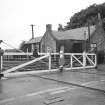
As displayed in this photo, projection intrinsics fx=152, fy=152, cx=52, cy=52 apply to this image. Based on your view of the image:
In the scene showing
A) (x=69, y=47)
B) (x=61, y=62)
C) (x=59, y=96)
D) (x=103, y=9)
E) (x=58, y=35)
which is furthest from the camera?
(x=103, y=9)

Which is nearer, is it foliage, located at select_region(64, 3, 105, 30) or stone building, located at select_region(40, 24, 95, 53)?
stone building, located at select_region(40, 24, 95, 53)

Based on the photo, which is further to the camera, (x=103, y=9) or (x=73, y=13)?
(x=73, y=13)

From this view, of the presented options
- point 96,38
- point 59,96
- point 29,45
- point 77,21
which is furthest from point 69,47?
point 77,21

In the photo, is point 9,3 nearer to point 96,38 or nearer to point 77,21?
point 96,38

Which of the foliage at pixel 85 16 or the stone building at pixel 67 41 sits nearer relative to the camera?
the stone building at pixel 67 41

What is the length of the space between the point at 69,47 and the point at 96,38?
5467 mm

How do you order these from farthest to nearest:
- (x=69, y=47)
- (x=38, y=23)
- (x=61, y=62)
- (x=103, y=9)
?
Result: (x=38, y=23) < (x=103, y=9) < (x=69, y=47) < (x=61, y=62)

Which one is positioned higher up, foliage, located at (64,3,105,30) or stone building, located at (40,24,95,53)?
foliage, located at (64,3,105,30)

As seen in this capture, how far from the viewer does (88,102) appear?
4.15 metres

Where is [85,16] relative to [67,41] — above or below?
above

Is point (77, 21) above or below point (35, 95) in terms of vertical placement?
above

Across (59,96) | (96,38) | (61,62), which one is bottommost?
(59,96)

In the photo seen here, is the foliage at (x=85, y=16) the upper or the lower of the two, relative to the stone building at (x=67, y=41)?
upper

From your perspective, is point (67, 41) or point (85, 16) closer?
point (67, 41)
